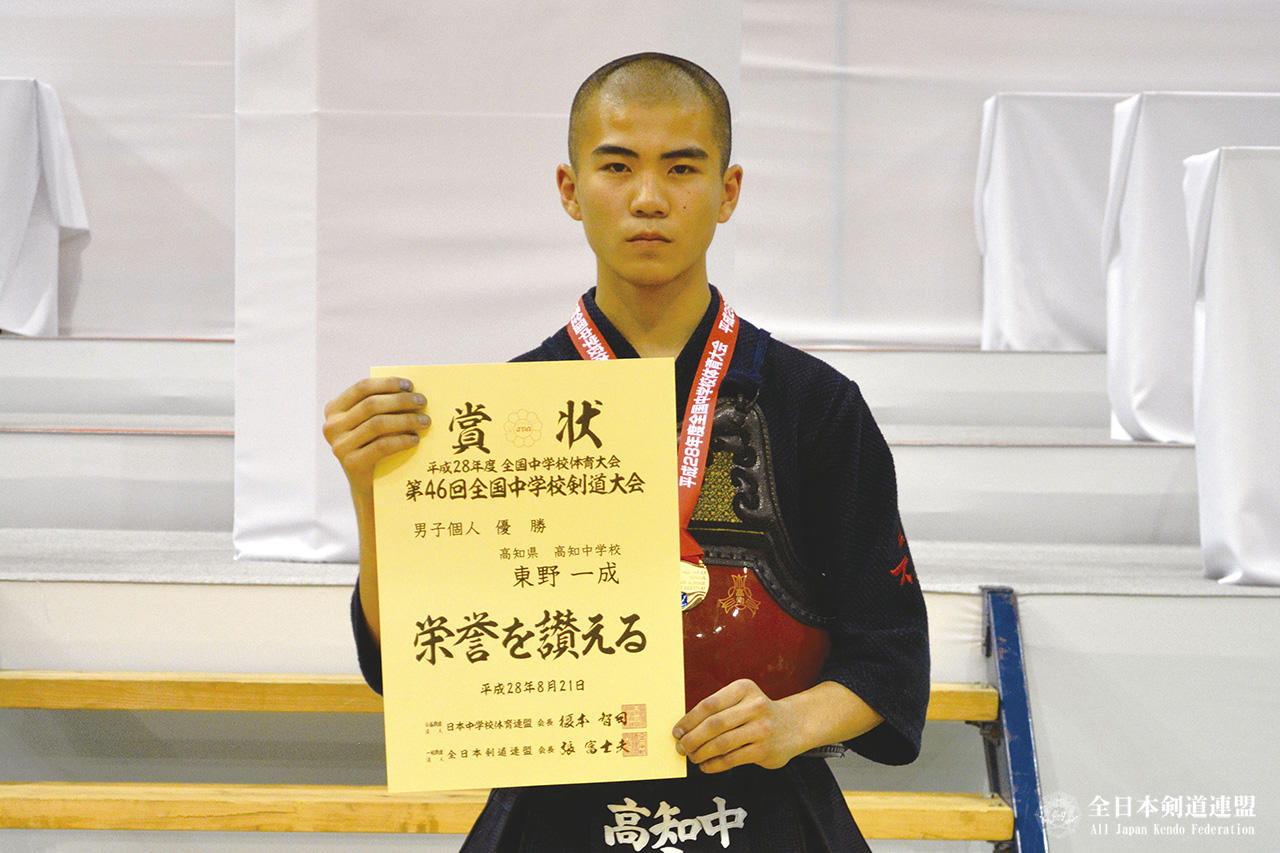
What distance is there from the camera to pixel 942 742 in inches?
73.0

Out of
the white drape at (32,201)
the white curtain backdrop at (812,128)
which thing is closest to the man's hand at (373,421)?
the white curtain backdrop at (812,128)

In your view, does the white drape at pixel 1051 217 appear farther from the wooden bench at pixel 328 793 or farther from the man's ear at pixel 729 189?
the man's ear at pixel 729 189

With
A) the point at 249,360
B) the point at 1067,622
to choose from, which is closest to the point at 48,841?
the point at 249,360

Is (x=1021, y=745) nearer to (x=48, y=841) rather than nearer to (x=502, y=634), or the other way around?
(x=502, y=634)

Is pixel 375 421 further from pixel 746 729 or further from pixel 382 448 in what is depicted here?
pixel 746 729

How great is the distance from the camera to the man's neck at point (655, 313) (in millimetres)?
791

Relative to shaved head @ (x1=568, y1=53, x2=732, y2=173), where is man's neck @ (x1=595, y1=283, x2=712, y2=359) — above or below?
below

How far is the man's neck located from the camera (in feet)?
2.60

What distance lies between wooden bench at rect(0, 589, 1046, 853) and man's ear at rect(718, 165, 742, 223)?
1025mm

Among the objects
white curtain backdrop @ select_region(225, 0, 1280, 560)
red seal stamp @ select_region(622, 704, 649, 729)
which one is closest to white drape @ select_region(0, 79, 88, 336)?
white curtain backdrop @ select_region(225, 0, 1280, 560)

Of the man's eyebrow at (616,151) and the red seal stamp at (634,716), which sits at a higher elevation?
the man's eyebrow at (616,151)

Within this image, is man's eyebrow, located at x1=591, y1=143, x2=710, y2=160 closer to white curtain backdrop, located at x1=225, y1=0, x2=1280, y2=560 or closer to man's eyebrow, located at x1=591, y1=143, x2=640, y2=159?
man's eyebrow, located at x1=591, y1=143, x2=640, y2=159

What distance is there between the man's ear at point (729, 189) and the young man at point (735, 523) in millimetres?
14

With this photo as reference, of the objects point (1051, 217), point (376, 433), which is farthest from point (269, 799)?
point (1051, 217)
